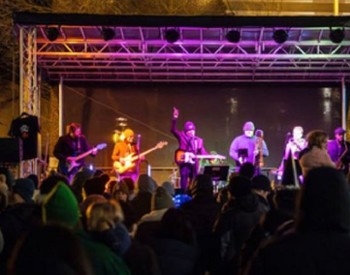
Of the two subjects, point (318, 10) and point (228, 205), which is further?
point (318, 10)

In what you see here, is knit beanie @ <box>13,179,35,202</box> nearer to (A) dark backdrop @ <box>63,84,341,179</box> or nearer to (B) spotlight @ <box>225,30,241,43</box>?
(B) spotlight @ <box>225,30,241,43</box>

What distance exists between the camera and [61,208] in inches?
124

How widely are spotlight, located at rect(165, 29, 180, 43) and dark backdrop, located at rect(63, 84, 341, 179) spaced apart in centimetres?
565

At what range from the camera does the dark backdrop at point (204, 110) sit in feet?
66.1

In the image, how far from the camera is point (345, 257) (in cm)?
255

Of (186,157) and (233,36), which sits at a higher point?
(233,36)

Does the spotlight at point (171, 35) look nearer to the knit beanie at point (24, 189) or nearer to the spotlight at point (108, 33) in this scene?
the spotlight at point (108, 33)

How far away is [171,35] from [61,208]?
11.7 meters

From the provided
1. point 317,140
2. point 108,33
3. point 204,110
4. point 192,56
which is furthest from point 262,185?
point 204,110

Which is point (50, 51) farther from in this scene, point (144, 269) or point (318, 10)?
point (318, 10)

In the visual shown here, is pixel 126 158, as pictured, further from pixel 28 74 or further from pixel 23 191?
pixel 23 191

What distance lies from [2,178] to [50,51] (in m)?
9.57

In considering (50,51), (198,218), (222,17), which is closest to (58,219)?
(198,218)

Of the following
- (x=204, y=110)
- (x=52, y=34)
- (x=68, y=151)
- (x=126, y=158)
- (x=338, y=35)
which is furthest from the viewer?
(x=204, y=110)
